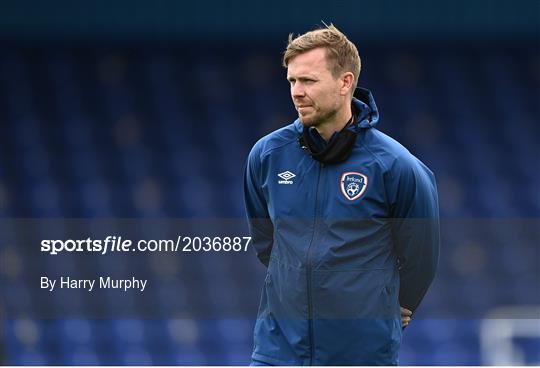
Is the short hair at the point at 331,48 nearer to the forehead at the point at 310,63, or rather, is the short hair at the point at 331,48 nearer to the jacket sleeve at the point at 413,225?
the forehead at the point at 310,63

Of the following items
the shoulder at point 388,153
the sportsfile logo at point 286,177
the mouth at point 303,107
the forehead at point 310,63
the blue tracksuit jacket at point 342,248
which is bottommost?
the blue tracksuit jacket at point 342,248

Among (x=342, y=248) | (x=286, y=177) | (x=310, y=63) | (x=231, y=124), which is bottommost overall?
(x=342, y=248)

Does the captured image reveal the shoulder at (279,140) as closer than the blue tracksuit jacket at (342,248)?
No

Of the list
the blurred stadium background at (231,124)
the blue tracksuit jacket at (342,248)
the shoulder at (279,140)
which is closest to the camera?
the blue tracksuit jacket at (342,248)

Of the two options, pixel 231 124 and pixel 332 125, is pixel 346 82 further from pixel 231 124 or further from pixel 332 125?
pixel 231 124

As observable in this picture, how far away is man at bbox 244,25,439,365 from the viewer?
2.27 meters

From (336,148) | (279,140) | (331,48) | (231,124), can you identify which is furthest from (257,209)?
(231,124)

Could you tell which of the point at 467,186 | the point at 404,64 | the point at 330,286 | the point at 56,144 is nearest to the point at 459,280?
the point at 467,186

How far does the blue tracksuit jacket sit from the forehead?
13cm

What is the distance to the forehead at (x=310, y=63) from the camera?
235 centimetres

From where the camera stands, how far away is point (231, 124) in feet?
21.9

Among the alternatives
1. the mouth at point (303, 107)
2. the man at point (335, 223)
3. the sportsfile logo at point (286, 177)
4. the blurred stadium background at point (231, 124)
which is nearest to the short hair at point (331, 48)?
the man at point (335, 223)

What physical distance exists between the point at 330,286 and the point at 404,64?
15.6 feet

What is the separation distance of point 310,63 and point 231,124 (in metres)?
4.34
